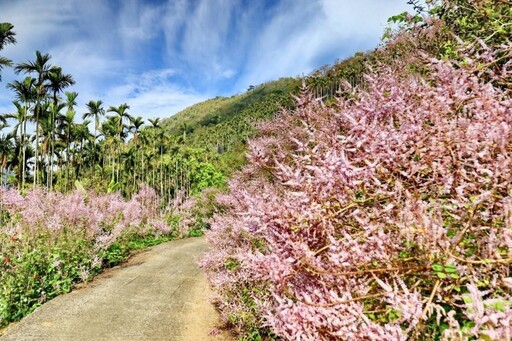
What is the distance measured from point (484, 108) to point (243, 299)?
5.31 m

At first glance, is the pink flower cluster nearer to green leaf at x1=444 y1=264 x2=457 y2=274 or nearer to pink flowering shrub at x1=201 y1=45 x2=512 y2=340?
pink flowering shrub at x1=201 y1=45 x2=512 y2=340

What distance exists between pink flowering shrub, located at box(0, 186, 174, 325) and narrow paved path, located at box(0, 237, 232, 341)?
54 cm

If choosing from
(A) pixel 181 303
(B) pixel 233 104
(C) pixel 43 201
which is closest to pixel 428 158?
(A) pixel 181 303

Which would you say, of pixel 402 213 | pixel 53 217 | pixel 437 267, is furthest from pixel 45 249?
pixel 437 267

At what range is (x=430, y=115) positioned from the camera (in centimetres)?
209

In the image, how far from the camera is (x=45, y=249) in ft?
31.6

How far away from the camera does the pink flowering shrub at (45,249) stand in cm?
817

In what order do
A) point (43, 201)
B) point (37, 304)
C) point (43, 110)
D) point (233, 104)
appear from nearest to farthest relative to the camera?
point (37, 304) → point (43, 201) → point (43, 110) → point (233, 104)

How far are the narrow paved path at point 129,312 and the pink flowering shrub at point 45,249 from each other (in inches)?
21.4

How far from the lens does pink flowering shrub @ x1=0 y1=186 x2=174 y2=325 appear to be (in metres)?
8.17

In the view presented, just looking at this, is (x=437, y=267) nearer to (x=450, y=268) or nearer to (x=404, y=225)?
(x=450, y=268)

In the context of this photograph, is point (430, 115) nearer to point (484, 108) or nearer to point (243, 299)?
point (484, 108)

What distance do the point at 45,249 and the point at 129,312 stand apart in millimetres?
3801

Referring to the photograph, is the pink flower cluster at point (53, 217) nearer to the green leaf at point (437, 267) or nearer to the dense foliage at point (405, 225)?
the dense foliage at point (405, 225)
